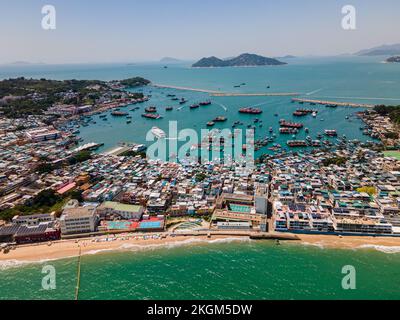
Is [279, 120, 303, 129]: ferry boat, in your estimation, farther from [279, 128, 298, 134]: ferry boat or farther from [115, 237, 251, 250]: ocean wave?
[115, 237, 251, 250]: ocean wave

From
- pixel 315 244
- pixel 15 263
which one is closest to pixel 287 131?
pixel 315 244

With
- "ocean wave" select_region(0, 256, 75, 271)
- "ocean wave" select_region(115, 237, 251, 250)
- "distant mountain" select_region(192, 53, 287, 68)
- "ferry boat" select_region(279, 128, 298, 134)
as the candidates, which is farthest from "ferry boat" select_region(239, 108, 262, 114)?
"distant mountain" select_region(192, 53, 287, 68)

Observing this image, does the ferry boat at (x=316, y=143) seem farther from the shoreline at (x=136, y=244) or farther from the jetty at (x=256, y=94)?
the jetty at (x=256, y=94)

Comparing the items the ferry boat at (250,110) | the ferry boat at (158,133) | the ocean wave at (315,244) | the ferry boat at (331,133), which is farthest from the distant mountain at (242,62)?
the ocean wave at (315,244)

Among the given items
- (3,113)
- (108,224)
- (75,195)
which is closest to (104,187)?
(75,195)

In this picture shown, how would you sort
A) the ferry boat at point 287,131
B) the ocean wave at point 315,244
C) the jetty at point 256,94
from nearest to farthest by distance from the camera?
the ocean wave at point 315,244, the ferry boat at point 287,131, the jetty at point 256,94

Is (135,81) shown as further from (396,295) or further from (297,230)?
(396,295)

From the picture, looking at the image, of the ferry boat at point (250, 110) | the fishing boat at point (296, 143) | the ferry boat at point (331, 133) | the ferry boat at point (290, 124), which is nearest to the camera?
the fishing boat at point (296, 143)
